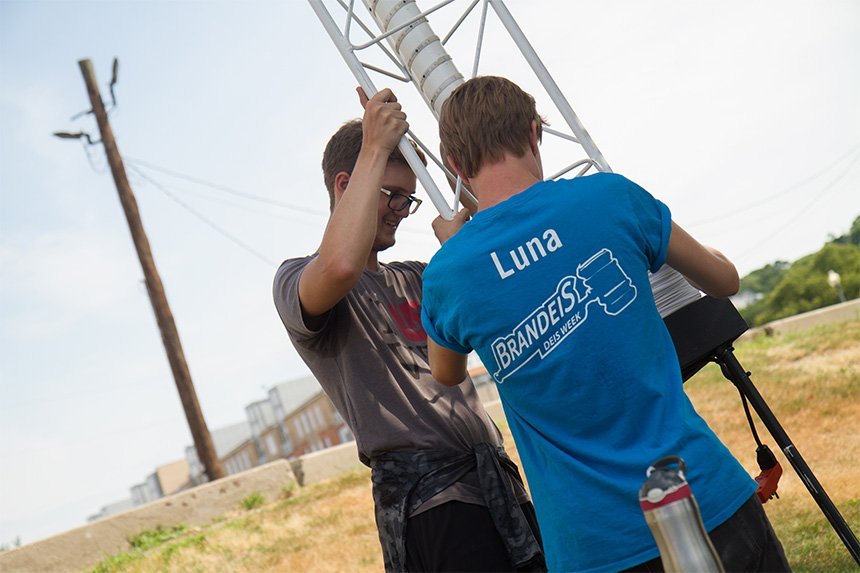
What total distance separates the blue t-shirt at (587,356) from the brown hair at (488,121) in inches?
5.7

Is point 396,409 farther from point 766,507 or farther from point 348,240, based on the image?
point 766,507

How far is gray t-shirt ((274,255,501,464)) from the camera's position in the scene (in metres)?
2.45

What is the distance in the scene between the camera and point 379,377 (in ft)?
8.16

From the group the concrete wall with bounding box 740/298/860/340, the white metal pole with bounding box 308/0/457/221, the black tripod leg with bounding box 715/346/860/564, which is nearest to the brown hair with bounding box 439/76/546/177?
the white metal pole with bounding box 308/0/457/221

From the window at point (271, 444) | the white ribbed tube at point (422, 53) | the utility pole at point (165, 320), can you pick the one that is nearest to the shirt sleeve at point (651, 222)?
the white ribbed tube at point (422, 53)

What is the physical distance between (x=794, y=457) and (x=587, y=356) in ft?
4.82

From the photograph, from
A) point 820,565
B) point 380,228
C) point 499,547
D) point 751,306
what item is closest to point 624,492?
point 499,547

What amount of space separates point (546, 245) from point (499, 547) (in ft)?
3.22

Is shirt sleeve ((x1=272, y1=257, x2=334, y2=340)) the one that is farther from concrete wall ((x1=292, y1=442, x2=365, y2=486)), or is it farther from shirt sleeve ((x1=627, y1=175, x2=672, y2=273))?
concrete wall ((x1=292, y1=442, x2=365, y2=486))

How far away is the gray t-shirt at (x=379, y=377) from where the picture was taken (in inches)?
96.4

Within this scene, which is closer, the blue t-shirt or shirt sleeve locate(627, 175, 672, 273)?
the blue t-shirt

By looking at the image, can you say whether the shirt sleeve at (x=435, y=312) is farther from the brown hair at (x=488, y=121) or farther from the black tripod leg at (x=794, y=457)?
the black tripod leg at (x=794, y=457)

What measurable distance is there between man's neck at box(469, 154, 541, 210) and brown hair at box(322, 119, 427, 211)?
811mm

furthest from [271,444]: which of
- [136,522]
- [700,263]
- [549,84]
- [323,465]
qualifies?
[700,263]
